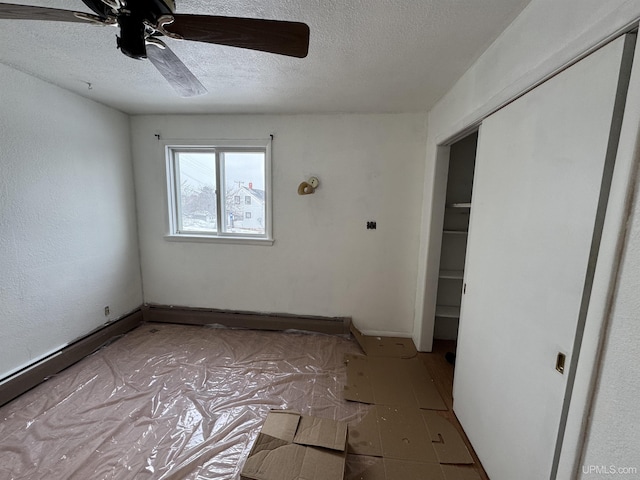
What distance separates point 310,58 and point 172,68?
836mm

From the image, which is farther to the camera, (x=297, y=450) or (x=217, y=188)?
(x=217, y=188)

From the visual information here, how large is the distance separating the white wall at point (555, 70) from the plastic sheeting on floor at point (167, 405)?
1.36 metres

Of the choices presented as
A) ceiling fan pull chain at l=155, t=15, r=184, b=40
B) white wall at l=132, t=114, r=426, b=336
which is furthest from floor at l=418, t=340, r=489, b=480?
ceiling fan pull chain at l=155, t=15, r=184, b=40

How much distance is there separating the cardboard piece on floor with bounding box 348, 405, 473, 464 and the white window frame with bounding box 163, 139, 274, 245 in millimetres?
1911

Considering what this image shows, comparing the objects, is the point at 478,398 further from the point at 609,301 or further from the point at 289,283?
the point at 289,283

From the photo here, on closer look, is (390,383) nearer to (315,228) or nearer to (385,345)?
(385,345)

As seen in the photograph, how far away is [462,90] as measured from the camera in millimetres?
1780

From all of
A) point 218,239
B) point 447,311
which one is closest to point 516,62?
point 447,311

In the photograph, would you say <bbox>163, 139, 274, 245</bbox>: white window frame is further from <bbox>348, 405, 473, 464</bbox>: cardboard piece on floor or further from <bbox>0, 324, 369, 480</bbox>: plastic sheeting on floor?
<bbox>348, 405, 473, 464</bbox>: cardboard piece on floor

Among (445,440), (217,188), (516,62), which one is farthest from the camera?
(217,188)

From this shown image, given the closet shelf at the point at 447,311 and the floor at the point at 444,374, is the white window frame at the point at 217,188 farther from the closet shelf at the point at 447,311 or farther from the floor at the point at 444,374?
the floor at the point at 444,374

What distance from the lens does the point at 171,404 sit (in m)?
1.83

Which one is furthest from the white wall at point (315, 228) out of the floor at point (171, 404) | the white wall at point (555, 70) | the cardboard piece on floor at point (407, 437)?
the cardboard piece on floor at point (407, 437)

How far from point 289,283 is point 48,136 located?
2.46 metres
